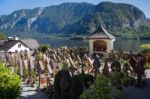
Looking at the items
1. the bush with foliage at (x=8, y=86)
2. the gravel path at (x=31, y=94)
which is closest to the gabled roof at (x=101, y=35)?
the gravel path at (x=31, y=94)

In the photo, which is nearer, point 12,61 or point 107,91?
point 107,91

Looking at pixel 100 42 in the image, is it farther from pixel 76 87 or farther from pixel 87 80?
pixel 76 87

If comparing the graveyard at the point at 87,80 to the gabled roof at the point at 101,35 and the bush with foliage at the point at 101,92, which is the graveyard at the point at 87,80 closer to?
the bush with foliage at the point at 101,92

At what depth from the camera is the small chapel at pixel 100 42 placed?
36.9 meters

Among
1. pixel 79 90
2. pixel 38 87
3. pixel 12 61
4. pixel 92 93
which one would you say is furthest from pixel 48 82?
pixel 12 61

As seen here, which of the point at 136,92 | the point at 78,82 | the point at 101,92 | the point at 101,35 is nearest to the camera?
the point at 101,92

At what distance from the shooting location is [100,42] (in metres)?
38.0

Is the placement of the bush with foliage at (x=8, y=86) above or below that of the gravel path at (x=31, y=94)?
above

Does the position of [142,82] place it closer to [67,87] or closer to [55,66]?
[67,87]

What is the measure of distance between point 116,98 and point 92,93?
1.06 meters

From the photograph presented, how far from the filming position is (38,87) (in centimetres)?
2225

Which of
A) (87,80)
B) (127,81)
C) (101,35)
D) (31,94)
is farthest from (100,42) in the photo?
(87,80)

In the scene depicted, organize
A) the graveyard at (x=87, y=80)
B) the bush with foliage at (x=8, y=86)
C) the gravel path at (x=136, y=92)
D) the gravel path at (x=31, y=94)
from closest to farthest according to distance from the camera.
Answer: the graveyard at (x=87, y=80) < the bush with foliage at (x=8, y=86) < the gravel path at (x=136, y=92) < the gravel path at (x=31, y=94)

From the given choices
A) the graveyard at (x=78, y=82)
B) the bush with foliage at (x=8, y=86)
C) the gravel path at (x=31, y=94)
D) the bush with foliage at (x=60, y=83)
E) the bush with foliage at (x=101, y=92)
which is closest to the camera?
the bush with foliage at (x=101, y=92)
